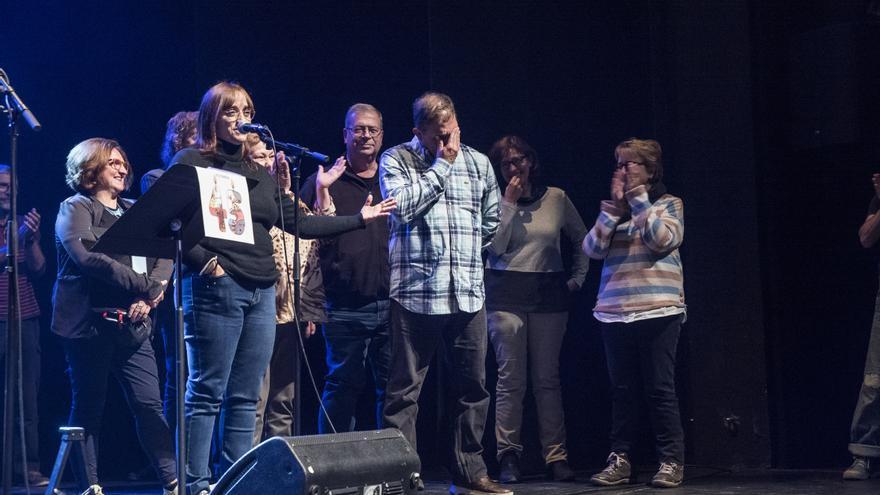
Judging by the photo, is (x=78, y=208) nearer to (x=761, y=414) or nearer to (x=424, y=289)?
(x=424, y=289)

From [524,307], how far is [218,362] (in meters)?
2.16

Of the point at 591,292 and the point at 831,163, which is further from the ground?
the point at 831,163

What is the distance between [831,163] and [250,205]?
3364 millimetres

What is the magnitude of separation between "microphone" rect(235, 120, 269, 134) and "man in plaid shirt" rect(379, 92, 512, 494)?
80 centimetres

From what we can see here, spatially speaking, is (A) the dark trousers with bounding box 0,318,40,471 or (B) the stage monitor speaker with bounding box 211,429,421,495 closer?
(B) the stage monitor speaker with bounding box 211,429,421,495

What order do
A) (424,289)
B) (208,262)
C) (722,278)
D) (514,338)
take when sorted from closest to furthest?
1. (208,262)
2. (424,289)
3. (514,338)
4. (722,278)

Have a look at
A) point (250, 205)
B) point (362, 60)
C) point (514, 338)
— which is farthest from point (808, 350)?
point (250, 205)

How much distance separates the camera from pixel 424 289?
171 inches

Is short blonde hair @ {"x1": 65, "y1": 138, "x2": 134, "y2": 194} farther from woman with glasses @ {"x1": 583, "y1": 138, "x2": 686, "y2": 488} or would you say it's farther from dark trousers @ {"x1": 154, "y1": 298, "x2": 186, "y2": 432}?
woman with glasses @ {"x1": 583, "y1": 138, "x2": 686, "y2": 488}

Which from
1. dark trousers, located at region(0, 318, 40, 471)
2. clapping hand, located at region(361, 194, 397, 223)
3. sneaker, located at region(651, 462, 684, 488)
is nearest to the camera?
Result: clapping hand, located at region(361, 194, 397, 223)

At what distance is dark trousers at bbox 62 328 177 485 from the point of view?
4.38 meters

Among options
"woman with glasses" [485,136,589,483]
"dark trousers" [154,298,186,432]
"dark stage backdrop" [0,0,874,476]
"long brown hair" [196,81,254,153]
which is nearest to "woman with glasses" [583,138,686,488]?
"woman with glasses" [485,136,589,483]

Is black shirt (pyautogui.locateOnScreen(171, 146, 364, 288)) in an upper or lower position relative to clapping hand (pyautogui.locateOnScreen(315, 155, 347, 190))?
lower

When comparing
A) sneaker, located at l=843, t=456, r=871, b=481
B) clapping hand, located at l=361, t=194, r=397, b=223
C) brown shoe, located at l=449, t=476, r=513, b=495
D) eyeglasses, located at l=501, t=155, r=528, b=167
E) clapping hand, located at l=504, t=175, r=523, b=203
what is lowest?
sneaker, located at l=843, t=456, r=871, b=481
